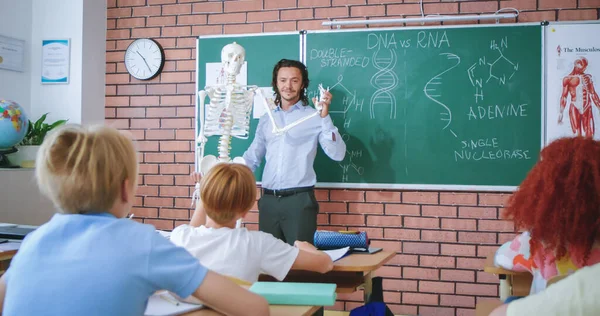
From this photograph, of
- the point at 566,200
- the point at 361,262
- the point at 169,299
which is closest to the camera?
the point at 566,200

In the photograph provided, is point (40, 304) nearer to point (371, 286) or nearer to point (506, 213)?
point (506, 213)

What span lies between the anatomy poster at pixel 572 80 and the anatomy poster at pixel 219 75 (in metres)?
2.20

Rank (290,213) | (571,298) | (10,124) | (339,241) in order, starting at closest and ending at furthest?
(571,298) → (339,241) → (10,124) → (290,213)

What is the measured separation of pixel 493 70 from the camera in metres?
4.13

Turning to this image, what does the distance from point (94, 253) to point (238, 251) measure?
743mm

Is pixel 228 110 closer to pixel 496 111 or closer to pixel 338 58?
pixel 338 58

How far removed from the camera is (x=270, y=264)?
6.51 feet

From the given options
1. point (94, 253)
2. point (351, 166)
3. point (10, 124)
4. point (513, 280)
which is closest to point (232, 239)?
point (94, 253)

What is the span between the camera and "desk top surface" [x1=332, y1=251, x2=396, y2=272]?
230 centimetres

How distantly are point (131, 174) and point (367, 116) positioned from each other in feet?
10.3

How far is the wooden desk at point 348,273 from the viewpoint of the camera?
91.2 inches

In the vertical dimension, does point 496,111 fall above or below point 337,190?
above

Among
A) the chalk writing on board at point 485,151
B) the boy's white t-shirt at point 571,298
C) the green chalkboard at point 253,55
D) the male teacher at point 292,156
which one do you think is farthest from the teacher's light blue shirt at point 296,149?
the boy's white t-shirt at point 571,298

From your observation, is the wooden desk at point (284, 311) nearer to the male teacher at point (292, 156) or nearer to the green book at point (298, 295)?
the green book at point (298, 295)
